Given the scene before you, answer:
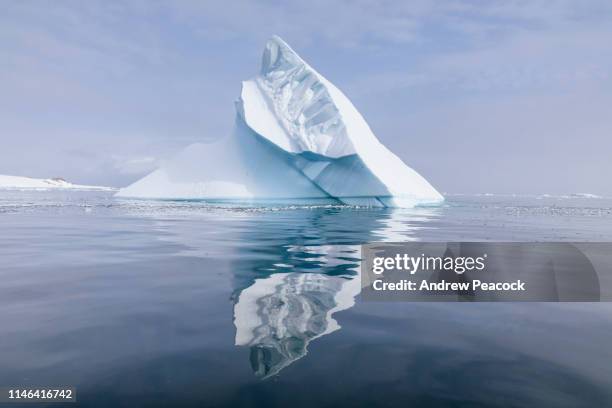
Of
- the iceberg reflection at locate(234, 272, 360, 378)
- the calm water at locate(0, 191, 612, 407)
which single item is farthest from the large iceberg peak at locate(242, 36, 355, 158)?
the calm water at locate(0, 191, 612, 407)

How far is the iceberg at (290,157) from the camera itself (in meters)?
24.0

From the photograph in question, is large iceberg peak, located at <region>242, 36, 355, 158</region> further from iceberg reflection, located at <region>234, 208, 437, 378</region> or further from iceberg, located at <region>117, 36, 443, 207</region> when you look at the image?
iceberg reflection, located at <region>234, 208, 437, 378</region>

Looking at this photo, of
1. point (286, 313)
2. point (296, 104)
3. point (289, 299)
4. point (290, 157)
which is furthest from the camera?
point (296, 104)

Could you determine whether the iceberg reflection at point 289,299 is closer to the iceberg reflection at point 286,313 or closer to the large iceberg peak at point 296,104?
the iceberg reflection at point 286,313

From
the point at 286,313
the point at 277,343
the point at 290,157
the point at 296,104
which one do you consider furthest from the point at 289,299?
the point at 296,104

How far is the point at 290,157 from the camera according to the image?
25578mm

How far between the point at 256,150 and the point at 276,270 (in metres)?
21.9

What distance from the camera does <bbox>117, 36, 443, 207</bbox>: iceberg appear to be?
24.0m

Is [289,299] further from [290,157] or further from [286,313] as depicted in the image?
[290,157]

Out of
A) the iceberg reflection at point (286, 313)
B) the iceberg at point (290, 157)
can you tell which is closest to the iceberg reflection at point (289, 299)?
the iceberg reflection at point (286, 313)

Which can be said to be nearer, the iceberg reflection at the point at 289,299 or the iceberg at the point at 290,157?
the iceberg reflection at the point at 289,299

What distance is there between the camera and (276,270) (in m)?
5.61

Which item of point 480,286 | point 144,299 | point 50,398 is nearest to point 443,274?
point 480,286

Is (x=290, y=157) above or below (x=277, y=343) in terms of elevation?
above
